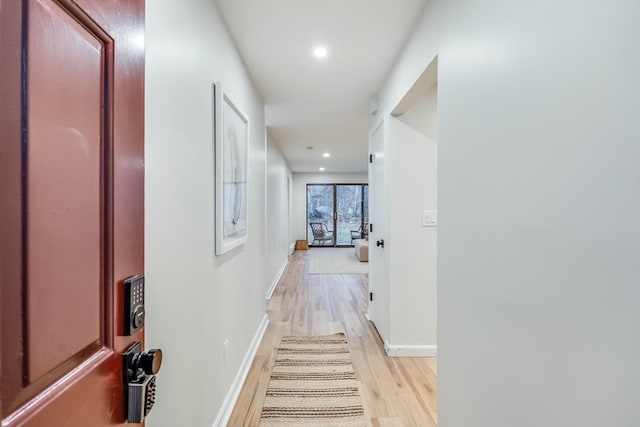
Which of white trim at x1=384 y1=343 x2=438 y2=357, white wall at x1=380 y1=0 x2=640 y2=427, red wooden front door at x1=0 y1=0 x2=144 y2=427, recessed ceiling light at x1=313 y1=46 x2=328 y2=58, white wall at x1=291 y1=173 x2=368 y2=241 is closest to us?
red wooden front door at x1=0 y1=0 x2=144 y2=427

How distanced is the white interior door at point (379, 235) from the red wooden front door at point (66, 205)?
232 cm

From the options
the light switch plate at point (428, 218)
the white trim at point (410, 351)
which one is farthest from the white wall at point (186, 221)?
the light switch plate at point (428, 218)

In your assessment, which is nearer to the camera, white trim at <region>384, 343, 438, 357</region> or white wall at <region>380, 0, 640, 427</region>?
white wall at <region>380, 0, 640, 427</region>

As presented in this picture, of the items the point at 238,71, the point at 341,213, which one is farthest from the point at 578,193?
the point at 341,213

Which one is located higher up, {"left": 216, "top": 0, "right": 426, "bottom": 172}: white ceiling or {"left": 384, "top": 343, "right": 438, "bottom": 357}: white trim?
{"left": 216, "top": 0, "right": 426, "bottom": 172}: white ceiling

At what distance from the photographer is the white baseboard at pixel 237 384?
176 centimetres

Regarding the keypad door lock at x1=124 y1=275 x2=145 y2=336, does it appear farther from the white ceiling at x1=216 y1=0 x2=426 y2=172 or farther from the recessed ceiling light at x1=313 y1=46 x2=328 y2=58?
the recessed ceiling light at x1=313 y1=46 x2=328 y2=58

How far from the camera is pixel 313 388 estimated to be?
84.8 inches

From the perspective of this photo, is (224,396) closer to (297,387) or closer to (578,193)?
(297,387)

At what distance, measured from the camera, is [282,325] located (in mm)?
3377

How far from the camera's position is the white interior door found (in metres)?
2.81

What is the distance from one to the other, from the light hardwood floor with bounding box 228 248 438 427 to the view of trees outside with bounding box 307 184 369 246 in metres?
5.49

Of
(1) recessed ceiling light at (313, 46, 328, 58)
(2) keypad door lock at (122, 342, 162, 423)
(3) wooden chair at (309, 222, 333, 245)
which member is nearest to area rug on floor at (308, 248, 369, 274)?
(3) wooden chair at (309, 222, 333, 245)

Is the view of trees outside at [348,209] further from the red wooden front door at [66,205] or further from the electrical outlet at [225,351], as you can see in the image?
the red wooden front door at [66,205]
